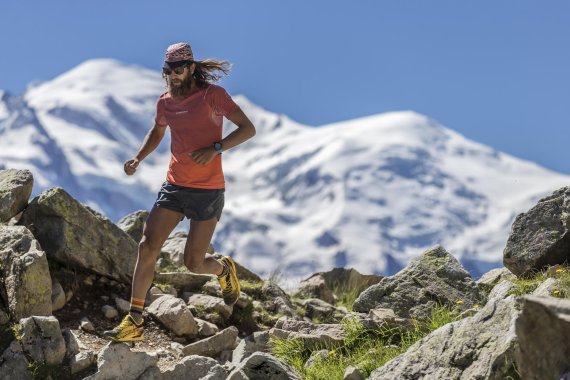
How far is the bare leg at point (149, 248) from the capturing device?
360 inches

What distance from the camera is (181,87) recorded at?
370 inches

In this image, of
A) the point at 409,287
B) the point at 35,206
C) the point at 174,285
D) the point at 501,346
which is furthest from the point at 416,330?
the point at 35,206

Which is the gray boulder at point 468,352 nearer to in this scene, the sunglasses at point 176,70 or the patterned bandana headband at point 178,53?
the sunglasses at point 176,70

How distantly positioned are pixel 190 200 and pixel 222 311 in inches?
103

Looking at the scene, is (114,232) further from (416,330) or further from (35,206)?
(416,330)

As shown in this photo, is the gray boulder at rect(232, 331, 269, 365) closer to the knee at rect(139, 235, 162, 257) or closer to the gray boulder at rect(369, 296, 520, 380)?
the knee at rect(139, 235, 162, 257)

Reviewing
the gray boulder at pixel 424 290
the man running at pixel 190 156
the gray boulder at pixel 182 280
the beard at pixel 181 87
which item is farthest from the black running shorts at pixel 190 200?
the gray boulder at pixel 182 280

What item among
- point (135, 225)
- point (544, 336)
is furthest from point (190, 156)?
point (135, 225)

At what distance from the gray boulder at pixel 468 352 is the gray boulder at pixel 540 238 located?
2724 mm

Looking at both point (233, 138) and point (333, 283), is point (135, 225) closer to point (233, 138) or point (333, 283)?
point (333, 283)

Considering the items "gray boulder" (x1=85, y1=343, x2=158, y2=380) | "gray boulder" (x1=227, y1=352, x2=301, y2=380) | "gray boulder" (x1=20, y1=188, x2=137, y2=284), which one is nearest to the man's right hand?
"gray boulder" (x1=20, y1=188, x2=137, y2=284)

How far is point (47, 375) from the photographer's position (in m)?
8.69

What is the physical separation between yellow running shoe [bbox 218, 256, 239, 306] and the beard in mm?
2263

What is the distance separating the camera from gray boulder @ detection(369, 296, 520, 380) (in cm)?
644
